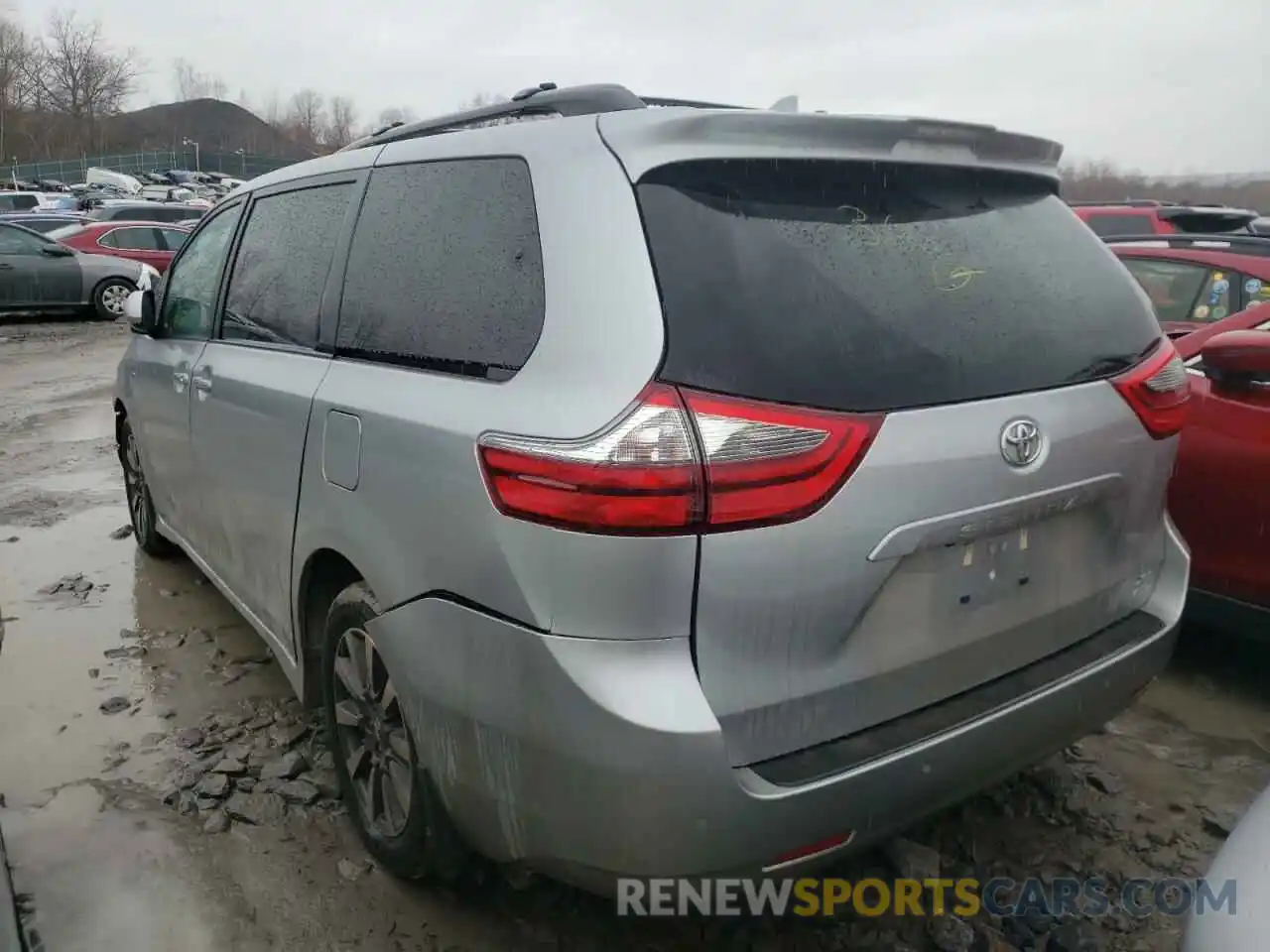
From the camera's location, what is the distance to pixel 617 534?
1662 millimetres

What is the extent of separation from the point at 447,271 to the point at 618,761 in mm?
1175

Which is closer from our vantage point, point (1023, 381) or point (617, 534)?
point (617, 534)

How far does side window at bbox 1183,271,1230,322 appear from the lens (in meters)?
5.38

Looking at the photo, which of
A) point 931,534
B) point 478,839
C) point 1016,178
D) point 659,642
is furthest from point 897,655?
point 1016,178

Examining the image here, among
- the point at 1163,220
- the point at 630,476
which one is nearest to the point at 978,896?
the point at 630,476

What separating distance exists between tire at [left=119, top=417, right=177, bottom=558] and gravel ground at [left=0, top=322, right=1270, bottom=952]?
0.53 metres

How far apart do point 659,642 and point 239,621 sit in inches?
118

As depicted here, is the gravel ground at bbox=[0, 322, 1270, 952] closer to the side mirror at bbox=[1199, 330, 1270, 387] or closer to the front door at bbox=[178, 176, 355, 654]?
the front door at bbox=[178, 176, 355, 654]

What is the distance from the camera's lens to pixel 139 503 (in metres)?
4.83

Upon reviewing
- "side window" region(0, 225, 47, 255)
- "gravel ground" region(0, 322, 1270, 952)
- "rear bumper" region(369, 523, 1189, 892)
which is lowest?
"gravel ground" region(0, 322, 1270, 952)

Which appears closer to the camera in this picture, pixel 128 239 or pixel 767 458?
pixel 767 458

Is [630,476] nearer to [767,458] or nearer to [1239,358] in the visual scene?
[767,458]

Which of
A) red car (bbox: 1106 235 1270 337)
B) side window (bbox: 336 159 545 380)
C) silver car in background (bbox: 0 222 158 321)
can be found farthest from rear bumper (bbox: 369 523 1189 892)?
silver car in background (bbox: 0 222 158 321)

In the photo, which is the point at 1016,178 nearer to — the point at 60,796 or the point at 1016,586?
the point at 1016,586
